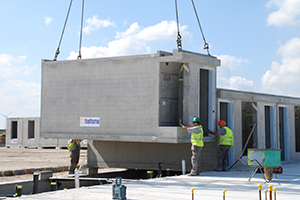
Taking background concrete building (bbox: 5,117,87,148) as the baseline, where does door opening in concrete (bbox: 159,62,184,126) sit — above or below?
above

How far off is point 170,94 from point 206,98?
1515mm

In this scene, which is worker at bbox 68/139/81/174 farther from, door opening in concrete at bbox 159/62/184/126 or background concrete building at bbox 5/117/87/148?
background concrete building at bbox 5/117/87/148

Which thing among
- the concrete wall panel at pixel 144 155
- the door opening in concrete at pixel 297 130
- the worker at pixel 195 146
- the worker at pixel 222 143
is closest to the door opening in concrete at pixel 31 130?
the concrete wall panel at pixel 144 155

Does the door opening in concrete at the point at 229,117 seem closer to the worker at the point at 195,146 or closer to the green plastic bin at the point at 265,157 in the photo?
the worker at the point at 195,146

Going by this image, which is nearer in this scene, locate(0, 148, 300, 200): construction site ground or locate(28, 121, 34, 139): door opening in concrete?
locate(0, 148, 300, 200): construction site ground

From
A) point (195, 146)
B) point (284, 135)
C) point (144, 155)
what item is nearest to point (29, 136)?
point (144, 155)

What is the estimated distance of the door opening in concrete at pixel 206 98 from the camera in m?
12.9

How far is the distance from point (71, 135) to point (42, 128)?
1.30m

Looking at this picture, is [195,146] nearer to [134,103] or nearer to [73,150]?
[134,103]

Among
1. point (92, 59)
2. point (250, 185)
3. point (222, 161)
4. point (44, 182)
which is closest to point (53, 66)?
point (92, 59)

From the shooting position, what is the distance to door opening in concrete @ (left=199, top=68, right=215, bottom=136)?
12.9 meters

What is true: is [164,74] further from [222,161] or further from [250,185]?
[250,185]

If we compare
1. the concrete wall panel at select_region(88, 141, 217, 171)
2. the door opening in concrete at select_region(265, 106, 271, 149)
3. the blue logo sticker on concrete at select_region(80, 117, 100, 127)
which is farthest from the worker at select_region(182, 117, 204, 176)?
the door opening in concrete at select_region(265, 106, 271, 149)

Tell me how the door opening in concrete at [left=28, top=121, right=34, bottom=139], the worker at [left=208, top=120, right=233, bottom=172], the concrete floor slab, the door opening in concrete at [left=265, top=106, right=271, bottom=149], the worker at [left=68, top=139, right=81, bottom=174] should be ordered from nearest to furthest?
the concrete floor slab, the worker at [left=208, top=120, right=233, bottom=172], the worker at [left=68, top=139, right=81, bottom=174], the door opening in concrete at [left=265, top=106, right=271, bottom=149], the door opening in concrete at [left=28, top=121, right=34, bottom=139]
